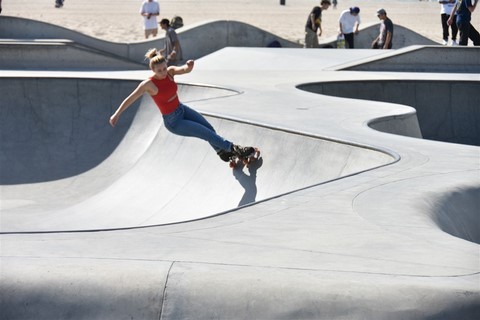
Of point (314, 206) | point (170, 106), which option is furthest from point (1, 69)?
point (314, 206)

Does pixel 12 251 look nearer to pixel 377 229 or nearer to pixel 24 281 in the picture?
pixel 24 281

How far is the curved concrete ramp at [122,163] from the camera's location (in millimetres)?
9133

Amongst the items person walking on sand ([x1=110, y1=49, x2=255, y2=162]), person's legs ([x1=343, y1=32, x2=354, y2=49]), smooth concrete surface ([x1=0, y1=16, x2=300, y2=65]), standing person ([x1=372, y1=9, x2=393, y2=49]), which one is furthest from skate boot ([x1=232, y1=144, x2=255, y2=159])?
person's legs ([x1=343, y1=32, x2=354, y2=49])

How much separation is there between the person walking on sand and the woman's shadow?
0.49 ft

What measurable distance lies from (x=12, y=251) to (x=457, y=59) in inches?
641

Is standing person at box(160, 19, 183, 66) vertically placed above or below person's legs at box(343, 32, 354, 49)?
above

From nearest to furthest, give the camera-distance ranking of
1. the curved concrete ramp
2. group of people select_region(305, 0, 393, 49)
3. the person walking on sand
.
Result: the person walking on sand < the curved concrete ramp < group of people select_region(305, 0, 393, 49)

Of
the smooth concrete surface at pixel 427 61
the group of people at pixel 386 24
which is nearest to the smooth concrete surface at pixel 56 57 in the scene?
the group of people at pixel 386 24

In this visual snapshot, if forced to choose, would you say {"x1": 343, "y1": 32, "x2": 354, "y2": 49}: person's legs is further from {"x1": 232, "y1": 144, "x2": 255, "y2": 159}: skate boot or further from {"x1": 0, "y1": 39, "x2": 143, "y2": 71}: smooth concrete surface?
{"x1": 232, "y1": 144, "x2": 255, "y2": 159}: skate boot

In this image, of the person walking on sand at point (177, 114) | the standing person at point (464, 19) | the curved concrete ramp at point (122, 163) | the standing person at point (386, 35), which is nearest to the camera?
the person walking on sand at point (177, 114)

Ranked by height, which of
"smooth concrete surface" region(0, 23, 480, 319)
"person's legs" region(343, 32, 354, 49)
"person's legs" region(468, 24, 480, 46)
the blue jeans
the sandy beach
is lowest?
the sandy beach

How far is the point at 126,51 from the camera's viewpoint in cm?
2242

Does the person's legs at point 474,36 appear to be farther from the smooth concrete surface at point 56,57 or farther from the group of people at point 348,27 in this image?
the smooth concrete surface at point 56,57

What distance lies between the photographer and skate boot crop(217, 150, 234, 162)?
944 cm
